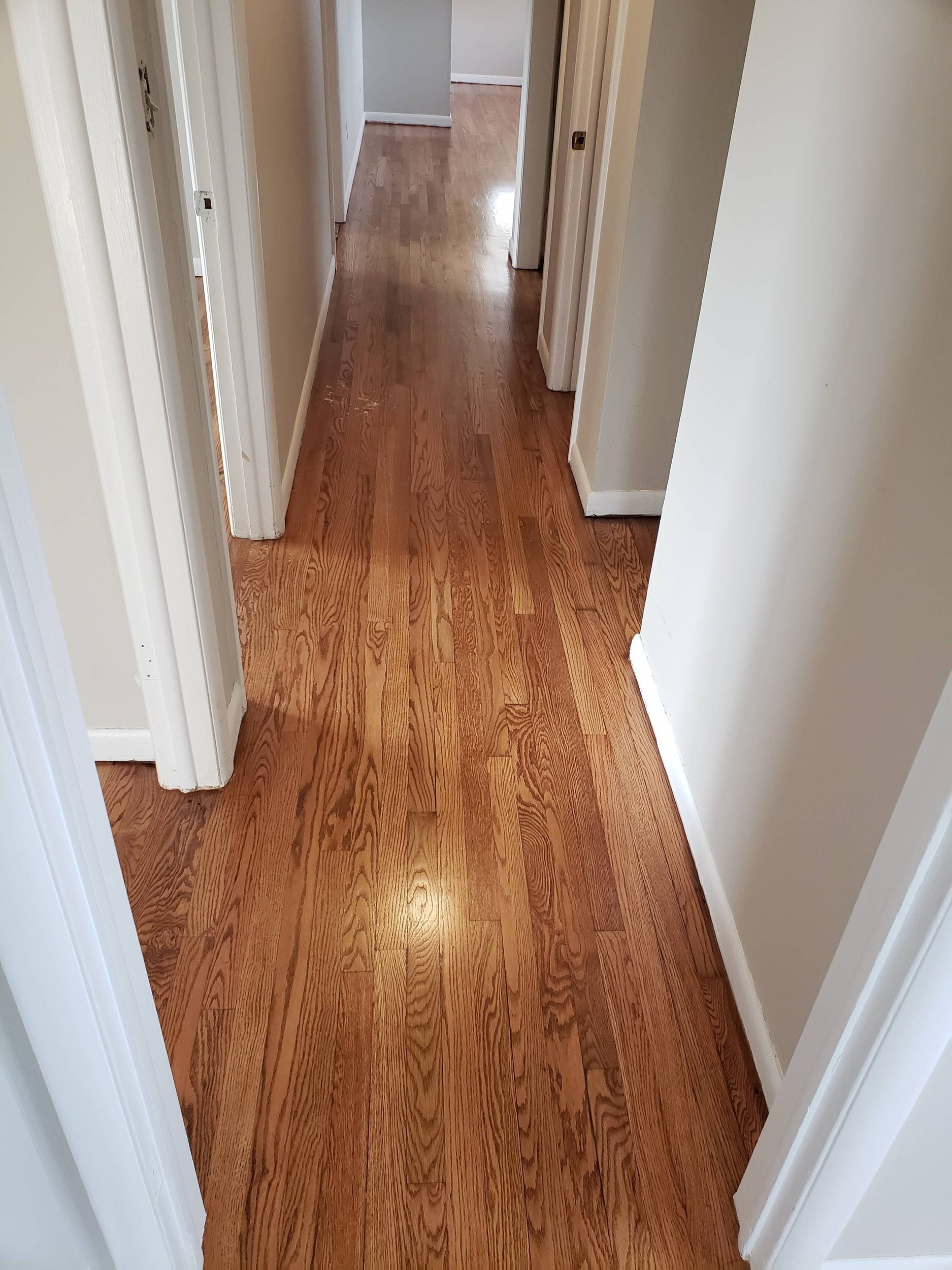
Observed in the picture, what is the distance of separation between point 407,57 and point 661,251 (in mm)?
5925

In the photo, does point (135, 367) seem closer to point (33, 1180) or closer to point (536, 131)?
point (33, 1180)

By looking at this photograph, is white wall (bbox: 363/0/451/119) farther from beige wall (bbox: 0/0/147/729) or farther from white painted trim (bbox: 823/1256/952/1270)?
white painted trim (bbox: 823/1256/952/1270)

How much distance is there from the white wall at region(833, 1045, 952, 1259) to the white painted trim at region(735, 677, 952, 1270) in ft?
0.09

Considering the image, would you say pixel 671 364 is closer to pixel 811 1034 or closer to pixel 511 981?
pixel 511 981

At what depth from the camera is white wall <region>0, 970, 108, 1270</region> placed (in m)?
0.84

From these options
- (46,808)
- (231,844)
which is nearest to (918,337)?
(46,808)

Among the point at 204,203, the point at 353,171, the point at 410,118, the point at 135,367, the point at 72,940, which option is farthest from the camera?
the point at 410,118

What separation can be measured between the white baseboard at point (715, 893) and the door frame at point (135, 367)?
0.89 metres

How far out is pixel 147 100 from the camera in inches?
51.1

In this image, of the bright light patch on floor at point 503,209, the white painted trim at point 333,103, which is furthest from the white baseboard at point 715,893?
the bright light patch on floor at point 503,209

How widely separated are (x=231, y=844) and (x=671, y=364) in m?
1.68

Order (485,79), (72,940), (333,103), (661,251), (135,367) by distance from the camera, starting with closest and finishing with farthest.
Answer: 1. (72,940)
2. (135,367)
3. (661,251)
4. (333,103)
5. (485,79)

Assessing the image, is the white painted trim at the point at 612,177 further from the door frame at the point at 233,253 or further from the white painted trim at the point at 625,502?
the door frame at the point at 233,253

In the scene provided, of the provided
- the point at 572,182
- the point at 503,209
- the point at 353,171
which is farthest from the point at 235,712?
the point at 353,171
